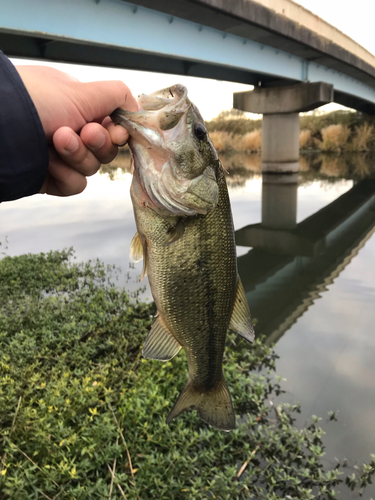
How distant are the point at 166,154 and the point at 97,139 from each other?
37 cm

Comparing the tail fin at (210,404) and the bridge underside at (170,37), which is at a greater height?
the bridge underside at (170,37)

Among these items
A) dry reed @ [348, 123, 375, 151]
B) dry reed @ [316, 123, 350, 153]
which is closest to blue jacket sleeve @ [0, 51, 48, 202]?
dry reed @ [348, 123, 375, 151]

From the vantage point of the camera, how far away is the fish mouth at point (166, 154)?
1.75 m

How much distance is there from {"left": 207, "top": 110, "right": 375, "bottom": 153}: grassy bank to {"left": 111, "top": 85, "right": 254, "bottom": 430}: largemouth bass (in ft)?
113

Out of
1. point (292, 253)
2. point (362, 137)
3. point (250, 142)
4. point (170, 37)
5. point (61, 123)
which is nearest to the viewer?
point (61, 123)

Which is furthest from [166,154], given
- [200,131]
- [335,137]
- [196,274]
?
[335,137]

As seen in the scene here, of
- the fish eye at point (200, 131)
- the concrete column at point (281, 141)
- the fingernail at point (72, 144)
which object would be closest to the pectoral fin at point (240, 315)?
the fish eye at point (200, 131)

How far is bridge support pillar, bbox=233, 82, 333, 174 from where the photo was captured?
62.2 ft

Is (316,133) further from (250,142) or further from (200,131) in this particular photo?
(200,131)

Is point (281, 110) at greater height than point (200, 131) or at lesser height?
greater

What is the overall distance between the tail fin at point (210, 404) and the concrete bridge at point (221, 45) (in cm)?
758

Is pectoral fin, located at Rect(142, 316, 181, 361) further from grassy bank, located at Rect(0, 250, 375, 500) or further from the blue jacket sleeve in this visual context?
grassy bank, located at Rect(0, 250, 375, 500)

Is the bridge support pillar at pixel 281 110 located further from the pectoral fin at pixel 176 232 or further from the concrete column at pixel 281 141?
the pectoral fin at pixel 176 232

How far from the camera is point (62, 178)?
2213mm
